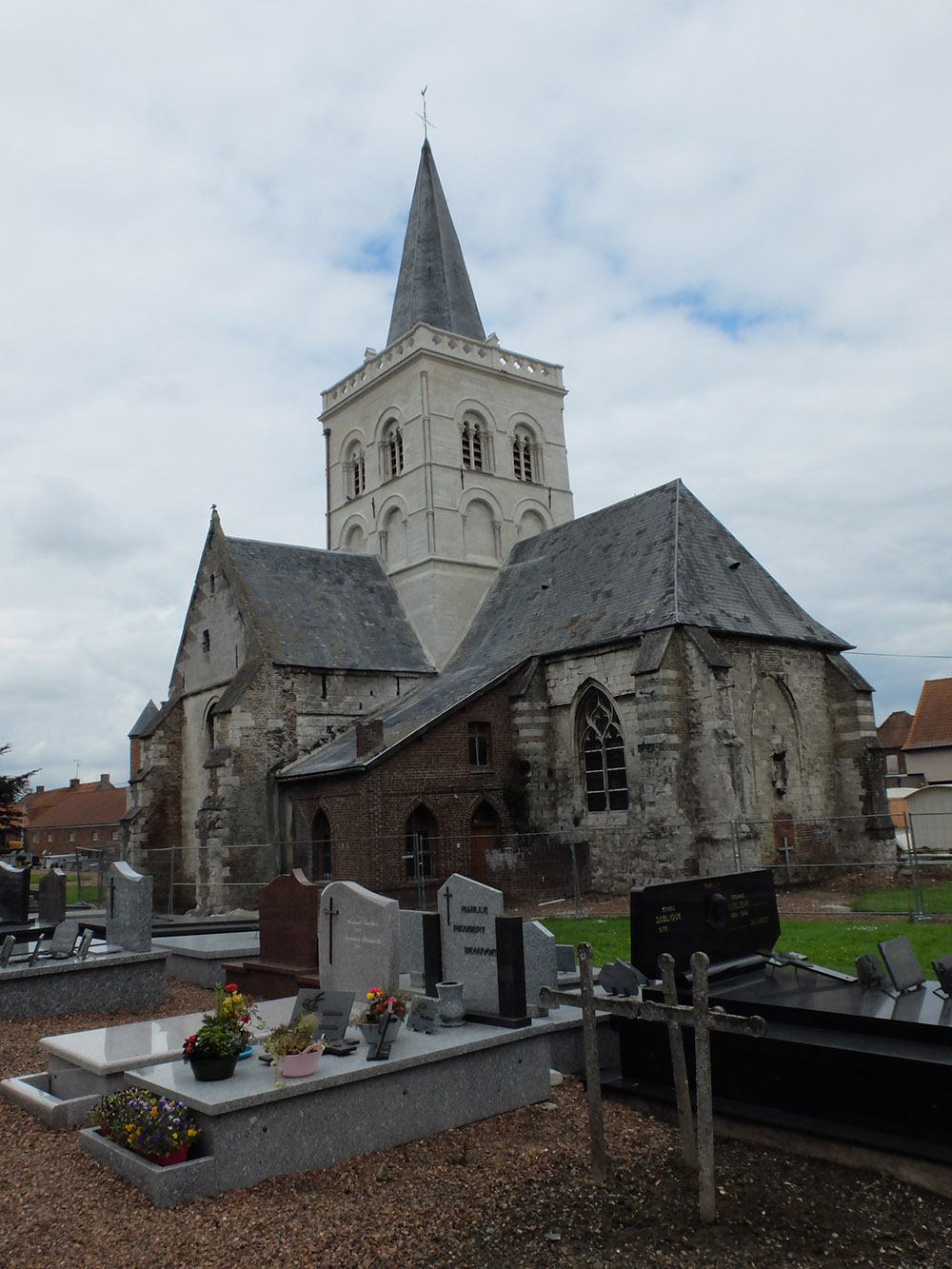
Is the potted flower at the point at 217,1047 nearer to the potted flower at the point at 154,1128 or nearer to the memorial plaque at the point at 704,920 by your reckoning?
the potted flower at the point at 154,1128

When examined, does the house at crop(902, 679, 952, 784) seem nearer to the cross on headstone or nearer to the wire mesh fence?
the wire mesh fence

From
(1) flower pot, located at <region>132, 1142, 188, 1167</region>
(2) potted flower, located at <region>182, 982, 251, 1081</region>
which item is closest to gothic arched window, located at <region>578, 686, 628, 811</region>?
(2) potted flower, located at <region>182, 982, 251, 1081</region>

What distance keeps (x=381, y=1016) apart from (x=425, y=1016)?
2.46ft

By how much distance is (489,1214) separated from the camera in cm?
572

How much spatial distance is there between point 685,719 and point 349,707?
10.4 meters

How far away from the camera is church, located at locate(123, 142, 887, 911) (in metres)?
21.0

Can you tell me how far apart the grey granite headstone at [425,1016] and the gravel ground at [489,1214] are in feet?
3.49

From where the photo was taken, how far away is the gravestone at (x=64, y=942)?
1183 centimetres

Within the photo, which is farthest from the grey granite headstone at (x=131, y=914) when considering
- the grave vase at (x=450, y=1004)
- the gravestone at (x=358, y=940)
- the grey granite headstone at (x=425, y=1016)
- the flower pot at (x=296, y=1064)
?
the flower pot at (x=296, y=1064)

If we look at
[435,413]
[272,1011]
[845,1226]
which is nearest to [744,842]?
[272,1011]

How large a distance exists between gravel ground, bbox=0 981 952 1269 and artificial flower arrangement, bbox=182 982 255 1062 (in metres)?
0.88

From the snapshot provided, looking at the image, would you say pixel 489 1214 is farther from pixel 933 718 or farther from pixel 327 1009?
pixel 933 718

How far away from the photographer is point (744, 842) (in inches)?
756

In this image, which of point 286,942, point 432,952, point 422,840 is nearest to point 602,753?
point 422,840
